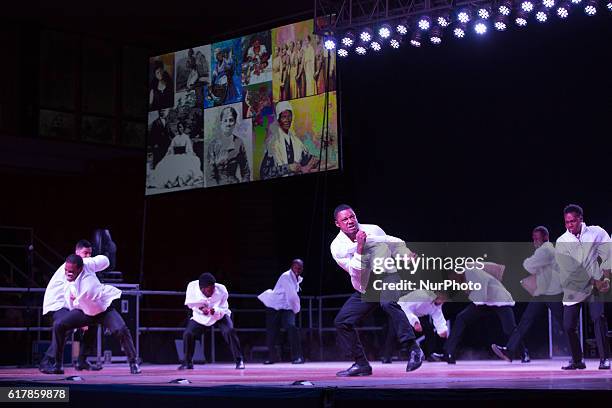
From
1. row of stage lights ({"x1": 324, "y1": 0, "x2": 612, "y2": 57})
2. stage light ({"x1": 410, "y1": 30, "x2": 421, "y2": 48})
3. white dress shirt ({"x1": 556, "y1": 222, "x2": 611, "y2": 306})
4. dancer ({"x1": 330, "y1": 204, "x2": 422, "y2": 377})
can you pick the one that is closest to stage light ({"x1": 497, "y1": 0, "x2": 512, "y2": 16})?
row of stage lights ({"x1": 324, "y1": 0, "x2": 612, "y2": 57})

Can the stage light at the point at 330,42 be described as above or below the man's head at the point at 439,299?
above

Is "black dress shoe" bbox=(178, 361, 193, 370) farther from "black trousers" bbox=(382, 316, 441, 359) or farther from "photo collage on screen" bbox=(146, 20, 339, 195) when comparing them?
"photo collage on screen" bbox=(146, 20, 339, 195)

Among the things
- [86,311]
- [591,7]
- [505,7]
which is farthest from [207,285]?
[591,7]

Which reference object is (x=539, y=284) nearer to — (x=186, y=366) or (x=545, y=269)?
(x=545, y=269)

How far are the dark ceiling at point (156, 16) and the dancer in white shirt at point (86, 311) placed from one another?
782 centimetres

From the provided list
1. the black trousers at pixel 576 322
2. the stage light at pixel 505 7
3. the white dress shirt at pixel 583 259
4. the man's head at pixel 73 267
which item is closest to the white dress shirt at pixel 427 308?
the black trousers at pixel 576 322

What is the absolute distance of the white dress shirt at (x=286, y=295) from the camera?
50.5 feet

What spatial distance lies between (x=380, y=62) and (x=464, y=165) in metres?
2.36

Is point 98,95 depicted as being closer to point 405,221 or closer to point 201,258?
point 201,258

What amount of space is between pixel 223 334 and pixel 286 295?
2.62m

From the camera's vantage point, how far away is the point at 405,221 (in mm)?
15312

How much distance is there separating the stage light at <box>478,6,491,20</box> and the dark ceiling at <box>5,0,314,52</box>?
545 cm

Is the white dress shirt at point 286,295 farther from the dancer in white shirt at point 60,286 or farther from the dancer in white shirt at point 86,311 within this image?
the dancer in white shirt at point 86,311

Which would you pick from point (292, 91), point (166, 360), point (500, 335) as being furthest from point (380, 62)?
point (166, 360)
